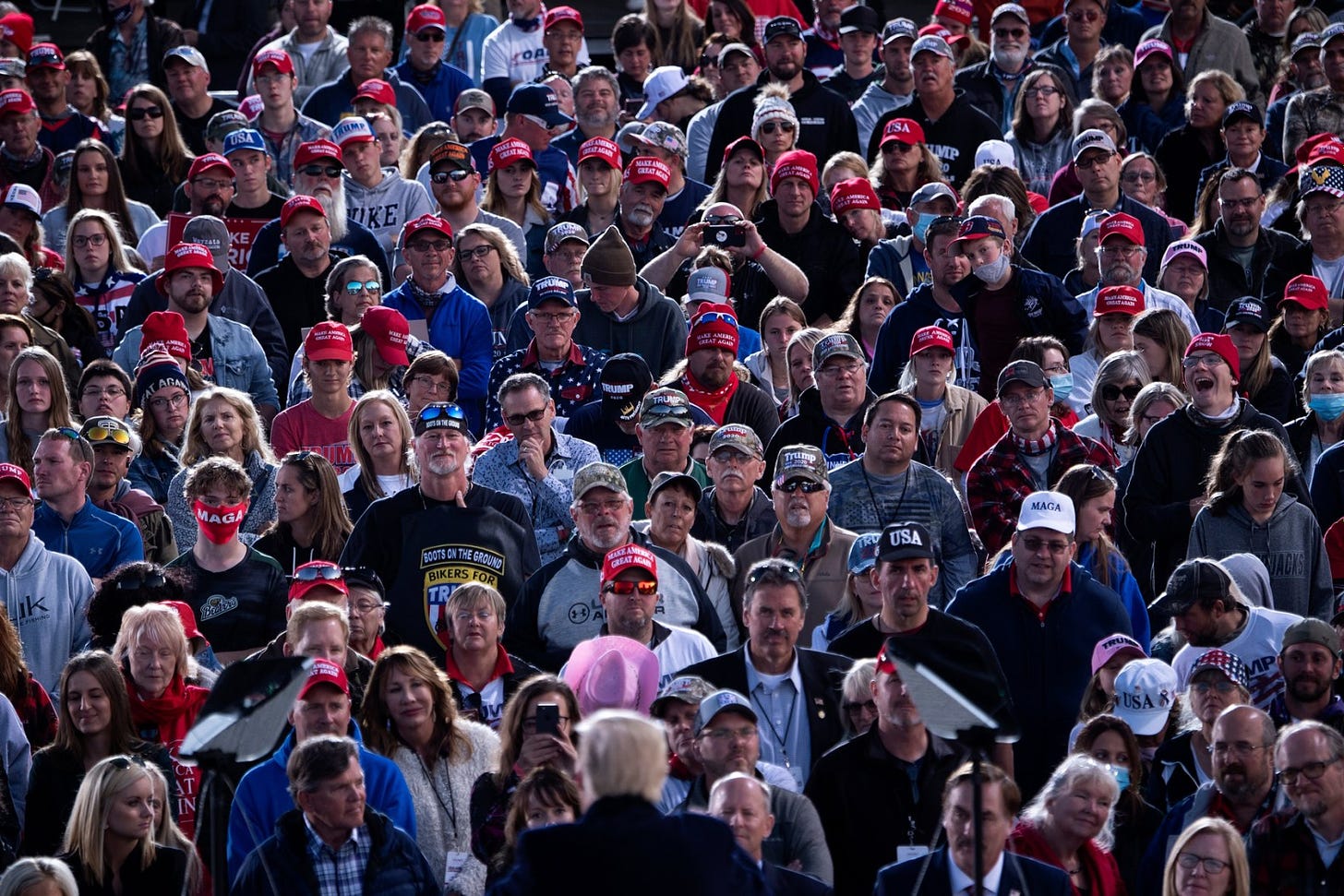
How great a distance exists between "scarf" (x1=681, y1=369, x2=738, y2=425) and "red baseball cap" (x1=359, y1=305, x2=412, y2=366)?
151 cm

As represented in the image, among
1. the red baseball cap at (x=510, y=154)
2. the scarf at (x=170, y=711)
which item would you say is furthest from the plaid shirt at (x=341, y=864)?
the red baseball cap at (x=510, y=154)

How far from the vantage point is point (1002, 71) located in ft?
56.5

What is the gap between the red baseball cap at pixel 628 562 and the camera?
9.89m

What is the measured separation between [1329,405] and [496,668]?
459 centimetres

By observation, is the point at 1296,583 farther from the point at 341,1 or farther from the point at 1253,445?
the point at 341,1

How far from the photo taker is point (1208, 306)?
14094 millimetres

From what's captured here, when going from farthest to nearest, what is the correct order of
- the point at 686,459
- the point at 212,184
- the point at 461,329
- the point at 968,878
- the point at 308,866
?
Result: the point at 212,184, the point at 461,329, the point at 686,459, the point at 308,866, the point at 968,878

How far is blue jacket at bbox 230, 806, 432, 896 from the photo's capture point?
8102mm

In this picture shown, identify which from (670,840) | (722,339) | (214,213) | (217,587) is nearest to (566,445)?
(722,339)

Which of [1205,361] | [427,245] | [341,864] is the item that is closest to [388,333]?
[427,245]

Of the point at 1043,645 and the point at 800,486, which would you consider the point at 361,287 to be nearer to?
the point at 800,486

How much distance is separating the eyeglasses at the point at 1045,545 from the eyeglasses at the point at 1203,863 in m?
2.10

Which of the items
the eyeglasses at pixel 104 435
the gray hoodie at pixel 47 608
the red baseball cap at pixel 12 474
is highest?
the red baseball cap at pixel 12 474

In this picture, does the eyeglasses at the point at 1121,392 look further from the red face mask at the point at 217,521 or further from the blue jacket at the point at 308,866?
the blue jacket at the point at 308,866
